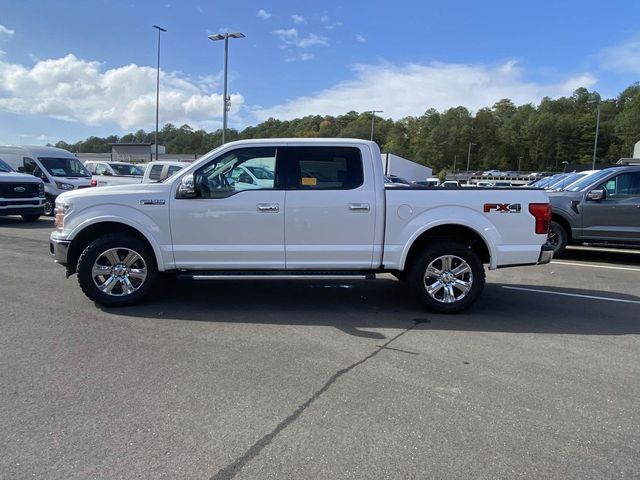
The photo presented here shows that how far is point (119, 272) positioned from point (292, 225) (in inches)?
86.6

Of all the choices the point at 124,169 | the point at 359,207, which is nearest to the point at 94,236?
the point at 359,207

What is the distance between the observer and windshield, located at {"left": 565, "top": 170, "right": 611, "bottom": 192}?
32.8 ft

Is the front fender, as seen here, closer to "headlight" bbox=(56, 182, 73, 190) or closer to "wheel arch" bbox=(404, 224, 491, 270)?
"wheel arch" bbox=(404, 224, 491, 270)

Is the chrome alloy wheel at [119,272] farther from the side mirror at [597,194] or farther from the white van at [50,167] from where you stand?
the white van at [50,167]

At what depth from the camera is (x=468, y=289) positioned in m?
5.73

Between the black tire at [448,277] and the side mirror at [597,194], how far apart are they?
564cm

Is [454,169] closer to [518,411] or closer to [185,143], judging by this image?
[185,143]

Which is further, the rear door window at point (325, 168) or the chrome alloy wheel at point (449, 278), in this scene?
the chrome alloy wheel at point (449, 278)

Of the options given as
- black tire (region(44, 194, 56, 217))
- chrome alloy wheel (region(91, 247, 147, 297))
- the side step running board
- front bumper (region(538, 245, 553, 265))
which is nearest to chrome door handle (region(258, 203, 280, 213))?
the side step running board

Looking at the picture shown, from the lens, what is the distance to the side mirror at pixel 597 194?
9.73 m

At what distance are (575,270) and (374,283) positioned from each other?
4.24 meters

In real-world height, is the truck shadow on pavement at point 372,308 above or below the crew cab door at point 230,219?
below

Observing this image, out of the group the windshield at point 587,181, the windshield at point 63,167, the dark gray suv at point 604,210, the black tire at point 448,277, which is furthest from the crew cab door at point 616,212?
the windshield at point 63,167

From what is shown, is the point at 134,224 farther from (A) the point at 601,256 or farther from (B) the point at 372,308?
(A) the point at 601,256
